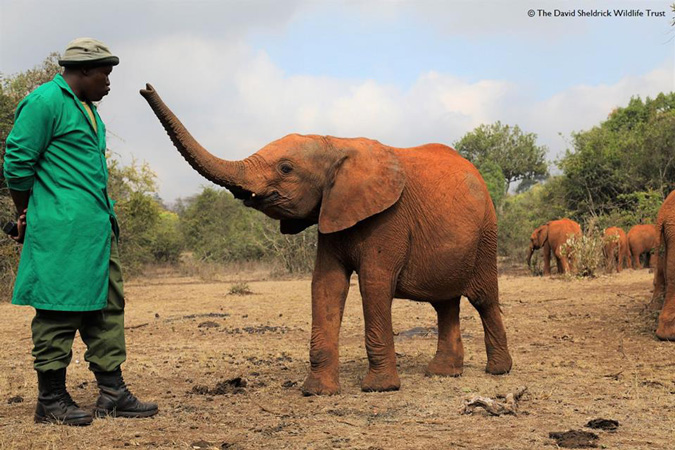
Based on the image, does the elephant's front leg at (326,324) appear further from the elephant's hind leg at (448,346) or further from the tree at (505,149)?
the tree at (505,149)

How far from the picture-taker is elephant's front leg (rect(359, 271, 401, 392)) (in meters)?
6.12

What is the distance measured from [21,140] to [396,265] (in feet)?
10.2

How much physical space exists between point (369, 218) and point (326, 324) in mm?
980

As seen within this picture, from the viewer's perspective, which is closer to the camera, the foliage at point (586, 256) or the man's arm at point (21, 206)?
the man's arm at point (21, 206)

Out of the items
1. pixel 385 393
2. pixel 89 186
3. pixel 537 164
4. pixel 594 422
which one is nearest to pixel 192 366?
pixel 385 393

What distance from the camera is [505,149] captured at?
196 feet

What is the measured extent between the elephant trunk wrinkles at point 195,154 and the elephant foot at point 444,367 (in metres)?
2.64

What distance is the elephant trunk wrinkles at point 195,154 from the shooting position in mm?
5207

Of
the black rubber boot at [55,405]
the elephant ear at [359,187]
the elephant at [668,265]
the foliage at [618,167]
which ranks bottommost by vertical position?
the black rubber boot at [55,405]

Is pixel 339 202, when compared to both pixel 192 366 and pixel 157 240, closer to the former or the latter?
pixel 192 366

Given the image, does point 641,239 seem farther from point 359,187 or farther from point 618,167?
point 359,187

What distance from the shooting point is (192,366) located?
7.65 metres

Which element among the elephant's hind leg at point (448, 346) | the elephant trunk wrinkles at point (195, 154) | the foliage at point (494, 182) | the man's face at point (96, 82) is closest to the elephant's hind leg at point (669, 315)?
the elephant's hind leg at point (448, 346)

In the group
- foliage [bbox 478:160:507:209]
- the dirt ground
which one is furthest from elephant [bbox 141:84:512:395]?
foliage [bbox 478:160:507:209]
